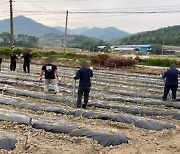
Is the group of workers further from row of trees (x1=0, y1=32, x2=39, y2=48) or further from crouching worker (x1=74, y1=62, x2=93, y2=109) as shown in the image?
row of trees (x1=0, y1=32, x2=39, y2=48)

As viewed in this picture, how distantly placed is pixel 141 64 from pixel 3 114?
20862mm

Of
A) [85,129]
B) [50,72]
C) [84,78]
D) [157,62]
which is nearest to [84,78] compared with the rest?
[84,78]

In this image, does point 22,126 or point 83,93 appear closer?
point 22,126

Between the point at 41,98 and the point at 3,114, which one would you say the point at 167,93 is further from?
the point at 3,114

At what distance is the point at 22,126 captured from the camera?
6.64 m

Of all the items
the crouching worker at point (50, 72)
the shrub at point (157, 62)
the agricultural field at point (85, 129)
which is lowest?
the agricultural field at point (85, 129)

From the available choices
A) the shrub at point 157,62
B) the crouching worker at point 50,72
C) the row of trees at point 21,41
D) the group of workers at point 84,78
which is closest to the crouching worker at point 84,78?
the group of workers at point 84,78

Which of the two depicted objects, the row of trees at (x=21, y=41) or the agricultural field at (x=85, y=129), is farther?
the row of trees at (x=21, y=41)

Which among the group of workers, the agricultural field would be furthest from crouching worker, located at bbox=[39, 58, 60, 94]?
the agricultural field

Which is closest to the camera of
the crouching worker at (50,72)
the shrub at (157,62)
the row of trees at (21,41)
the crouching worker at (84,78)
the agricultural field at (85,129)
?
the agricultural field at (85,129)

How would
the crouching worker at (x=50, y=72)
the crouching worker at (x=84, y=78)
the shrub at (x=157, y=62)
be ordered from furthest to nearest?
the shrub at (x=157, y=62) → the crouching worker at (x=50, y=72) → the crouching worker at (x=84, y=78)

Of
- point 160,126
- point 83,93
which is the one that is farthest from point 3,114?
point 160,126

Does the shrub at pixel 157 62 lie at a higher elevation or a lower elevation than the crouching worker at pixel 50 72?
lower

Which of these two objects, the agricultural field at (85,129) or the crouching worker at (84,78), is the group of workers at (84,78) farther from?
the agricultural field at (85,129)
